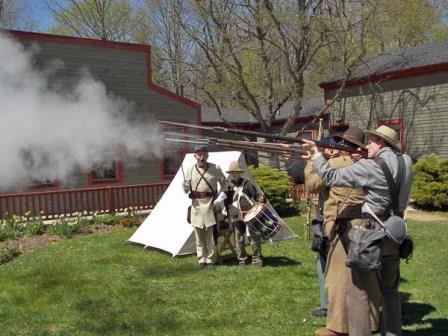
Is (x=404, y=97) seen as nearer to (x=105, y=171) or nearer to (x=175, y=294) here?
(x=105, y=171)

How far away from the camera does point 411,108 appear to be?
17.1 meters

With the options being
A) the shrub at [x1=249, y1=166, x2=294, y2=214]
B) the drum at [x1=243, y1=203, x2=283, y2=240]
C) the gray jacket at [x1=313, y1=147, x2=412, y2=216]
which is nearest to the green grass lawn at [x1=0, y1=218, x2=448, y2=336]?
the drum at [x1=243, y1=203, x2=283, y2=240]

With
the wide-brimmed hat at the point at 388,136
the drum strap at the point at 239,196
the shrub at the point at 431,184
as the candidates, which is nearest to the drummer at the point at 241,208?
the drum strap at the point at 239,196

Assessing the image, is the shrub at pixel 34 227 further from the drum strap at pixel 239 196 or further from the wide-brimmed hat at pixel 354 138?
the wide-brimmed hat at pixel 354 138

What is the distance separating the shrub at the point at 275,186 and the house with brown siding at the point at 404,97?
545cm

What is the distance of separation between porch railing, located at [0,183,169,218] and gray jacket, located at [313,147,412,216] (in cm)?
996

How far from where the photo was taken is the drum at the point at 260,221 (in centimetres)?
761

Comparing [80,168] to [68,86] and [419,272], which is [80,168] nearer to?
[68,86]

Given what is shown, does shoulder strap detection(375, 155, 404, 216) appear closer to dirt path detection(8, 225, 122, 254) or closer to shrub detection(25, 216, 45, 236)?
dirt path detection(8, 225, 122, 254)

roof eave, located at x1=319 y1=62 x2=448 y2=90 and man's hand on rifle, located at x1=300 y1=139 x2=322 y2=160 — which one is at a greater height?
roof eave, located at x1=319 y1=62 x2=448 y2=90

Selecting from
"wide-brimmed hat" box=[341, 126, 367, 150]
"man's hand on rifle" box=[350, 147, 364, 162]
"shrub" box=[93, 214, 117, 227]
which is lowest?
"shrub" box=[93, 214, 117, 227]

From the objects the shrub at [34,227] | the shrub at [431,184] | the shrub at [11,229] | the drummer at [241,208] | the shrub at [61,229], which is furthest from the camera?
the shrub at [431,184]

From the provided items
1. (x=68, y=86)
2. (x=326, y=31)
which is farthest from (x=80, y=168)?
(x=326, y=31)

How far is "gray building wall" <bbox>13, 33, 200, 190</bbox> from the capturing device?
13.9 meters
